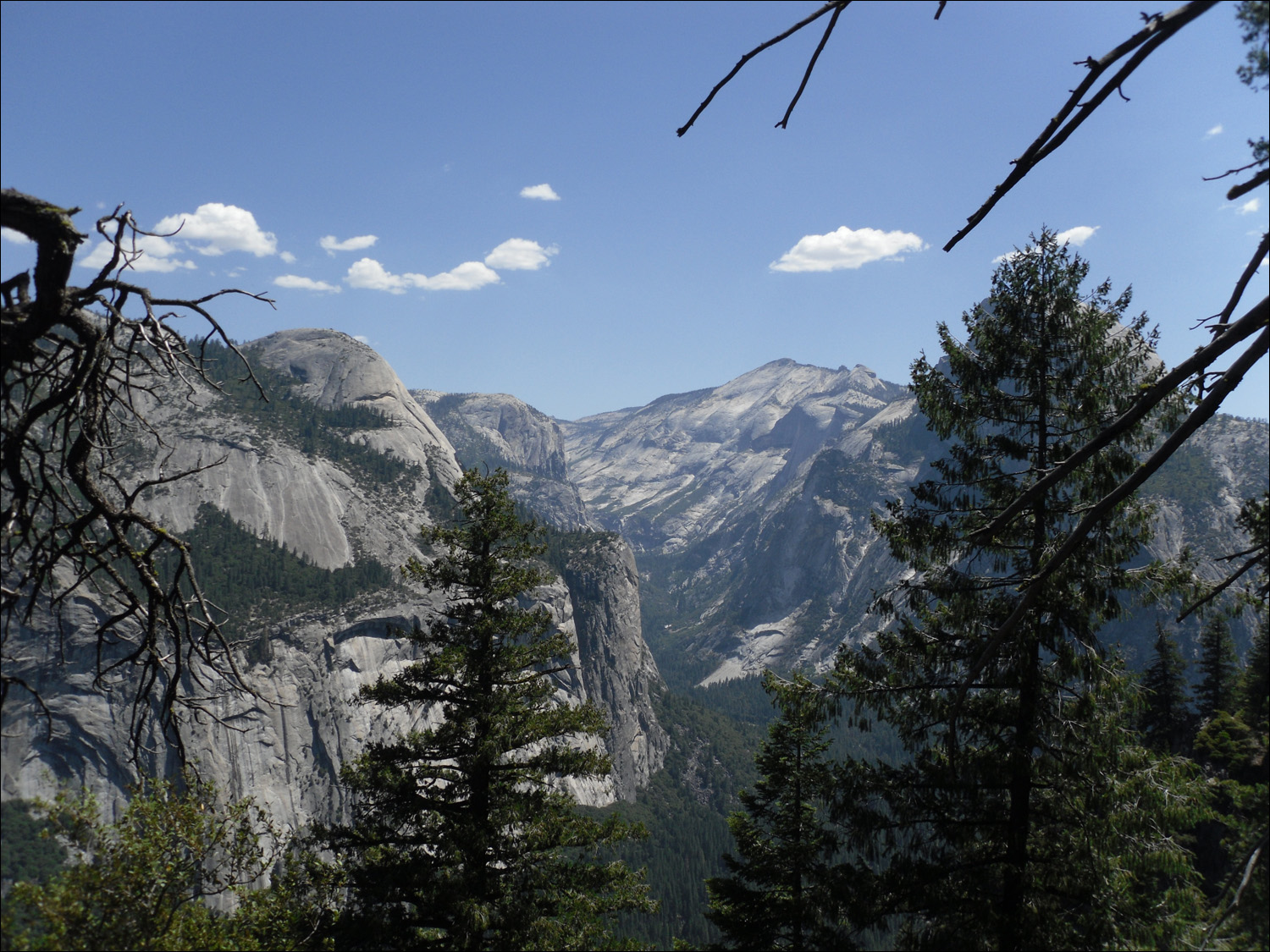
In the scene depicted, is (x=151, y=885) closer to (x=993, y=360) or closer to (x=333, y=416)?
(x=993, y=360)

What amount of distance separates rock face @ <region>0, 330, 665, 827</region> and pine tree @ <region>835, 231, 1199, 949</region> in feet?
152

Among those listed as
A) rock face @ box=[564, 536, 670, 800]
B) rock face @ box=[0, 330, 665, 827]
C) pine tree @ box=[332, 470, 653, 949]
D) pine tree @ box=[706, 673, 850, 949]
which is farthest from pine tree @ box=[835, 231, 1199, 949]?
rock face @ box=[564, 536, 670, 800]

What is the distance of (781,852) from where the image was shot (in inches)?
545

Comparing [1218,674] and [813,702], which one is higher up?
[813,702]

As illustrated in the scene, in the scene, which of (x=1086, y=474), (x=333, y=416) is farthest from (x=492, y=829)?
(x=333, y=416)

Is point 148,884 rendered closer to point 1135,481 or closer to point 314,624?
point 1135,481

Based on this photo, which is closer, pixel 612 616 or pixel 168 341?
pixel 168 341

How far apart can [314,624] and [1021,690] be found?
4180 inches

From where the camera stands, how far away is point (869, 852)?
1041 centimetres

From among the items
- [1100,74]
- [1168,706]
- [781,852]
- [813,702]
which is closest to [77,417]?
[1100,74]

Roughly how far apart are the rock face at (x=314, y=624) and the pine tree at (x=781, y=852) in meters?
41.1

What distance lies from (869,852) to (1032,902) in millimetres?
1955

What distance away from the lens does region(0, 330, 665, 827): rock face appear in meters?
87.3

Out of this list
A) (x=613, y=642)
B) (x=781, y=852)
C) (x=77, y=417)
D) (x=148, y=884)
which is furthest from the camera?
(x=613, y=642)
